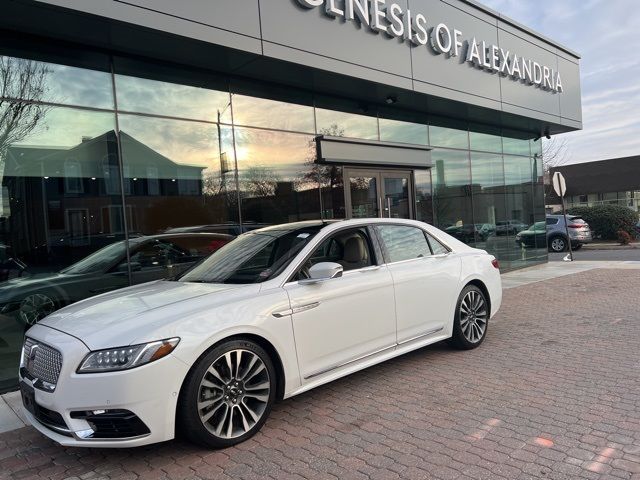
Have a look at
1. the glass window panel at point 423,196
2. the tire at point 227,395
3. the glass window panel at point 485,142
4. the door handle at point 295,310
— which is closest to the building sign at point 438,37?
the glass window panel at point 485,142

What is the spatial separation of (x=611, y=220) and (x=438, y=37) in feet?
68.8

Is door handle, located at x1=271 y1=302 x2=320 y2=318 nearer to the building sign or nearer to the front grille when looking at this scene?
the front grille

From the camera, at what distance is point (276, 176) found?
9133 millimetres

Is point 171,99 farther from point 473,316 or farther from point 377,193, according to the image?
point 473,316

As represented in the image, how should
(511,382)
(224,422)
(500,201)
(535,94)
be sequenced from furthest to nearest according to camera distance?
(500,201) → (535,94) → (511,382) → (224,422)

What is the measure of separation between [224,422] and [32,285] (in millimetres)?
4093

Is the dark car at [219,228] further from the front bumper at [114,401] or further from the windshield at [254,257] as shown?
the front bumper at [114,401]

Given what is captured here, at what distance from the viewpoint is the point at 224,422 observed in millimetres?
3543

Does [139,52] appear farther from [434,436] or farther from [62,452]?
[434,436]

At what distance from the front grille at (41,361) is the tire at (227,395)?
87cm

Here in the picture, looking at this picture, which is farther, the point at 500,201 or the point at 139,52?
the point at 500,201

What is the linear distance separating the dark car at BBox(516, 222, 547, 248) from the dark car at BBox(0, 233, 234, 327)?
34.0ft

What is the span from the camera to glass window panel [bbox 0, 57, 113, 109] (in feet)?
20.2

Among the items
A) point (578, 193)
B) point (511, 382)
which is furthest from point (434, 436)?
point (578, 193)
